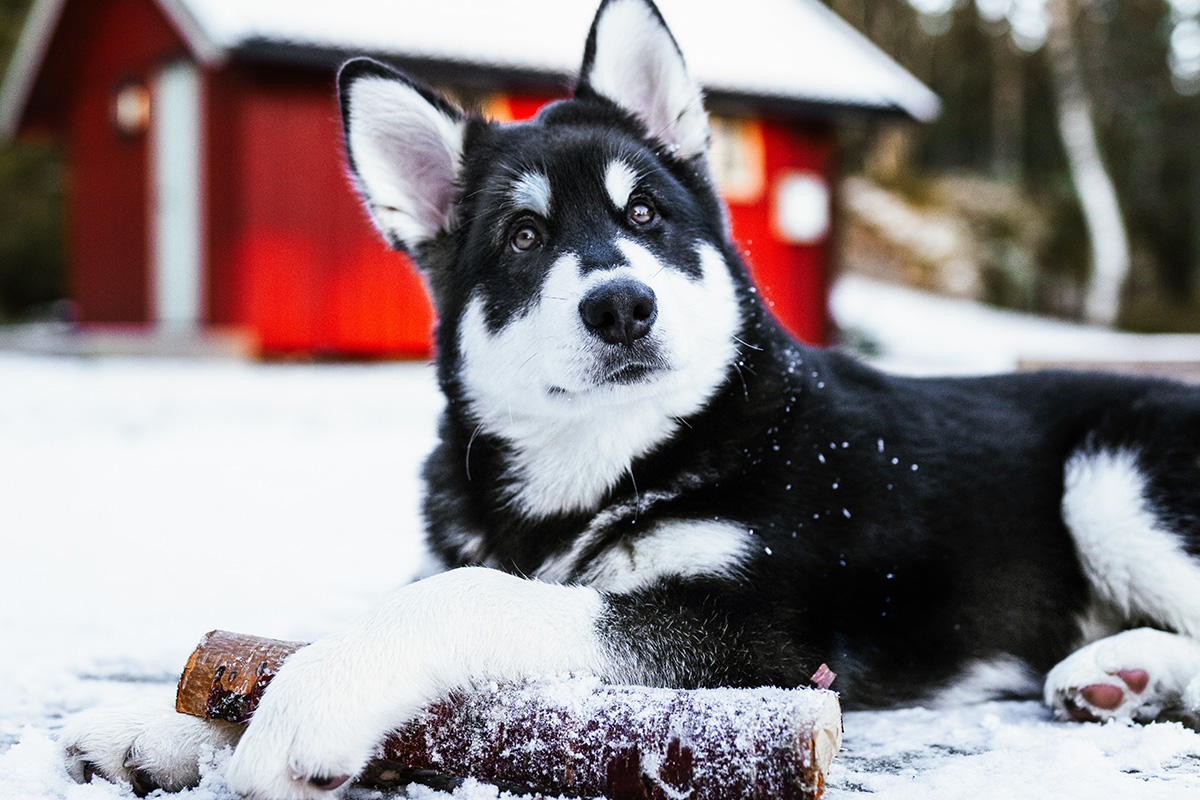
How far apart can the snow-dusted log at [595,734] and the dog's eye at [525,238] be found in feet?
4.25

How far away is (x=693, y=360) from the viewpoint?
2689mm

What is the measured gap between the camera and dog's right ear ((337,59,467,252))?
2.96 metres

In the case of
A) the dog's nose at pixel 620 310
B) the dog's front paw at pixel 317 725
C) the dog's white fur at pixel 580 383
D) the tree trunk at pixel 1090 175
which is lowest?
the tree trunk at pixel 1090 175

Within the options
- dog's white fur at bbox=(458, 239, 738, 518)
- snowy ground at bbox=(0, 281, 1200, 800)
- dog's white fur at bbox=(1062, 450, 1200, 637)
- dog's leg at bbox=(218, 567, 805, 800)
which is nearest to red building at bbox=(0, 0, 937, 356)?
snowy ground at bbox=(0, 281, 1200, 800)

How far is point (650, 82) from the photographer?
3.25 metres

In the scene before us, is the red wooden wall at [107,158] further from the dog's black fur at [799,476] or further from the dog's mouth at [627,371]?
the dog's mouth at [627,371]

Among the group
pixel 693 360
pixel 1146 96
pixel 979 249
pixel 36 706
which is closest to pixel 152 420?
pixel 36 706

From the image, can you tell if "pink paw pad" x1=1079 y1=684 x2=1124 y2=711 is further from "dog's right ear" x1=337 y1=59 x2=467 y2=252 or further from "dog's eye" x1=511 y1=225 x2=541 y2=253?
"dog's right ear" x1=337 y1=59 x2=467 y2=252

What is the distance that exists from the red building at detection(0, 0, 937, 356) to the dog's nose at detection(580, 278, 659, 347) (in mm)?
9378

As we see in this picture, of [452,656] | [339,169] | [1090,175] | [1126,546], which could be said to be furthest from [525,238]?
[1090,175]

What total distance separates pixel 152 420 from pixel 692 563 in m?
7.47

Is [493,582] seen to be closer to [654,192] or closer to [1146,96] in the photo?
[654,192]

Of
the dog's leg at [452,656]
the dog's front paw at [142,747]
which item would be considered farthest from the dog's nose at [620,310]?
the dog's front paw at [142,747]

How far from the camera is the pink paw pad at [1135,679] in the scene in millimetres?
2512
